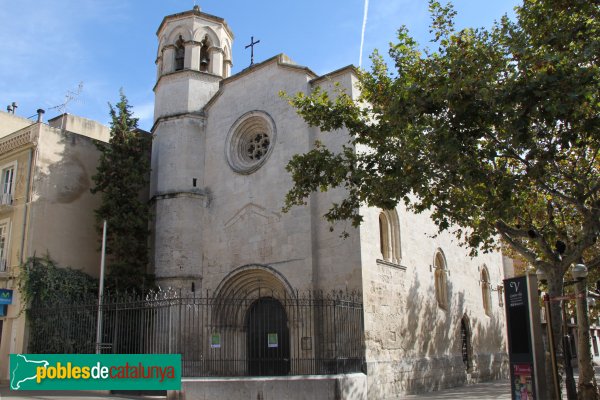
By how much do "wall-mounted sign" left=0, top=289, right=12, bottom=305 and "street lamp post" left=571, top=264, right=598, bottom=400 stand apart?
15.5 meters

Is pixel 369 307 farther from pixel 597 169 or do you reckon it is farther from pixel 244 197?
pixel 597 169

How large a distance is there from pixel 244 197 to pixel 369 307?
5.44m

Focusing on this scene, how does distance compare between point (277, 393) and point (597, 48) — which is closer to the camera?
point (597, 48)

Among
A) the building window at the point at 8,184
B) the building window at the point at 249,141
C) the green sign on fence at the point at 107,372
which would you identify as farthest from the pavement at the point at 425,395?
the building window at the point at 249,141

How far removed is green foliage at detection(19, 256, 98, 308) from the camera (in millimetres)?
17109

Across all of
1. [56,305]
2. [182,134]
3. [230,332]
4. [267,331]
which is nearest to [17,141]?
[182,134]

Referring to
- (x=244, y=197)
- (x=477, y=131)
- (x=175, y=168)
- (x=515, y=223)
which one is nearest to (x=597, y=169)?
(x=515, y=223)

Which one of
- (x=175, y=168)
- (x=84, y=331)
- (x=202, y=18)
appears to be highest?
(x=202, y=18)

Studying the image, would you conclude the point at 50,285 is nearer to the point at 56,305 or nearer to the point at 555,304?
the point at 56,305

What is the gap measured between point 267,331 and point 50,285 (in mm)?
6721

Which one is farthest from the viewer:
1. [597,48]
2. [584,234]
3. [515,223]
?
[515,223]

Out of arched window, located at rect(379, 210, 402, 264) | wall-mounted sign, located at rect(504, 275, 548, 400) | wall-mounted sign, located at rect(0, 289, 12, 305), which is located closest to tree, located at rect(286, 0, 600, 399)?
wall-mounted sign, located at rect(504, 275, 548, 400)

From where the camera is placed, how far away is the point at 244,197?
18062mm

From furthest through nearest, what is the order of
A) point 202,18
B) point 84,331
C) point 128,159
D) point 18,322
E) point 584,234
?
1. point 202,18
2. point 128,159
3. point 18,322
4. point 84,331
5. point 584,234
